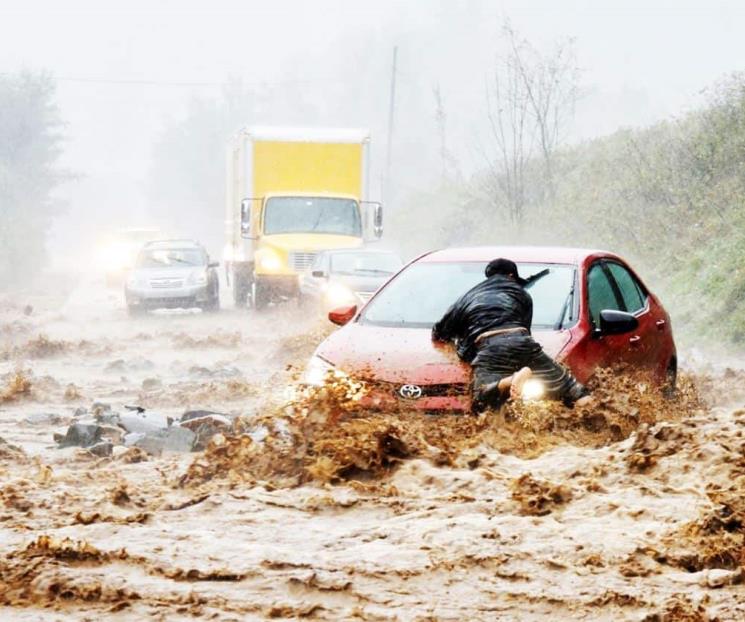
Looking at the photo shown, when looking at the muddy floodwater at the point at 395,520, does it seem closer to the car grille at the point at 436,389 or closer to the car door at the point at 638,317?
the car grille at the point at 436,389

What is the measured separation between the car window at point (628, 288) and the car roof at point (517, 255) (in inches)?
6.8

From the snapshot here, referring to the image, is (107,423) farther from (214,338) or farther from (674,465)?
(214,338)

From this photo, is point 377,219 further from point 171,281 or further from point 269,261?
point 171,281

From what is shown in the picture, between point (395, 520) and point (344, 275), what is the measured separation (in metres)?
16.0

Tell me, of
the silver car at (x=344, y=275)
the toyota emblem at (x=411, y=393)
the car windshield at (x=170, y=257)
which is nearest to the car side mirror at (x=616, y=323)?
the toyota emblem at (x=411, y=393)

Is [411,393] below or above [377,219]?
below

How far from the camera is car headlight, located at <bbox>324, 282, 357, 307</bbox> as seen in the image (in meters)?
21.9

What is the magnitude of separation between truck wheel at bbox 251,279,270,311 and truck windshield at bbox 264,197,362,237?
1046 mm

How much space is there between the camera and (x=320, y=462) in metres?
7.82

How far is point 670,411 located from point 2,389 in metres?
7.83

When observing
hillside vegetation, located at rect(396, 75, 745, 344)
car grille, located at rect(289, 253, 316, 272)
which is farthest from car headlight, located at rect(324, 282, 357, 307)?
hillside vegetation, located at rect(396, 75, 745, 344)

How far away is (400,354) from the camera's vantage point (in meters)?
8.59

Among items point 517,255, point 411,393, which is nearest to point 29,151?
point 517,255

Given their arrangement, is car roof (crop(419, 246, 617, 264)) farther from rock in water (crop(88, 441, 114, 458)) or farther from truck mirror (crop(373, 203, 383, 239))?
truck mirror (crop(373, 203, 383, 239))
